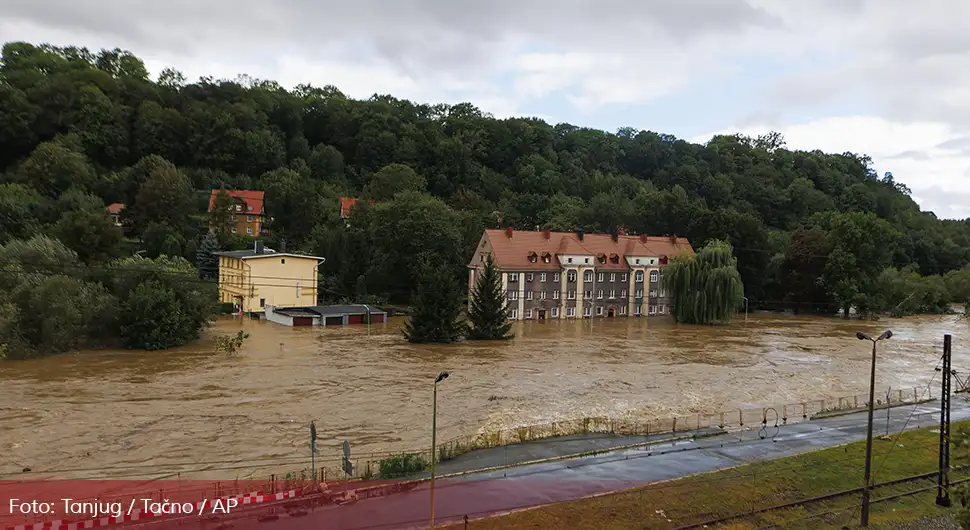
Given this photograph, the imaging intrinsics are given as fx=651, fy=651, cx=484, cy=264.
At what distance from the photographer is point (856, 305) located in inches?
2825

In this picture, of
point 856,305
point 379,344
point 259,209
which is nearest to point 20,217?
point 259,209

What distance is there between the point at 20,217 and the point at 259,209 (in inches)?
1017

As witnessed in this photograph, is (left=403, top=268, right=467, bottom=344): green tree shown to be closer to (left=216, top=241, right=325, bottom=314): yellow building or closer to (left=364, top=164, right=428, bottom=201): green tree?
(left=216, top=241, right=325, bottom=314): yellow building

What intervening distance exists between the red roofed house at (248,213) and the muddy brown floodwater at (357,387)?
30483 mm

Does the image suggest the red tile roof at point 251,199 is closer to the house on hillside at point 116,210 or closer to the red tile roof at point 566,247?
the house on hillside at point 116,210

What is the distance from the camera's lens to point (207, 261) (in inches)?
2756

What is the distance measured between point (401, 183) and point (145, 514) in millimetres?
76866

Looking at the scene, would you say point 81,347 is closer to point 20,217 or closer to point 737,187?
point 20,217

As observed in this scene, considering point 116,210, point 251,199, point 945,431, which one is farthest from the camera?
point 251,199

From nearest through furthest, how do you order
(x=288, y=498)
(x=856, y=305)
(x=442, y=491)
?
(x=288, y=498) < (x=442, y=491) < (x=856, y=305)

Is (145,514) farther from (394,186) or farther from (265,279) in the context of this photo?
(394,186)

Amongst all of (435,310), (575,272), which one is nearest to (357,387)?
(435,310)

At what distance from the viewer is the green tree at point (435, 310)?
48.3m

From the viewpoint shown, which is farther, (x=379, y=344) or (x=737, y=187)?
(x=737, y=187)
